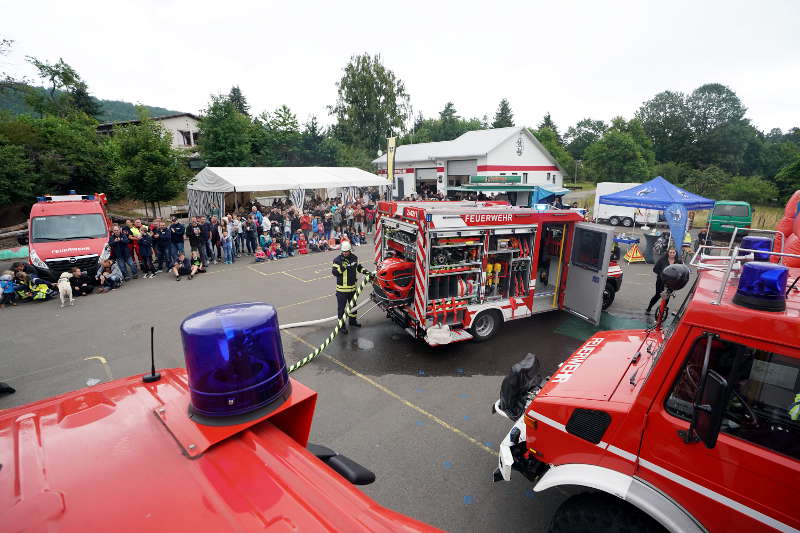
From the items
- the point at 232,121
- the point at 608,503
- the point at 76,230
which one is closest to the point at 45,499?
the point at 608,503

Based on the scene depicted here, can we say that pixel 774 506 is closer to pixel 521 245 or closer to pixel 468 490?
pixel 468 490

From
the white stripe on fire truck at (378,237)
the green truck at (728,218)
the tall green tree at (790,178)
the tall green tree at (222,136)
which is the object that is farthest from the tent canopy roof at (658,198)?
the tall green tree at (790,178)

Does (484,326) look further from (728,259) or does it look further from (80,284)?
(80,284)

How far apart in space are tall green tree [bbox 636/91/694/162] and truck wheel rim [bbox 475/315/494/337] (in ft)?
241

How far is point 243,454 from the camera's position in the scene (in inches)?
67.7

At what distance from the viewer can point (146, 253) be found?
12.9 meters

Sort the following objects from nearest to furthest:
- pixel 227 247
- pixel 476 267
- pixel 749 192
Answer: pixel 476 267 → pixel 227 247 → pixel 749 192

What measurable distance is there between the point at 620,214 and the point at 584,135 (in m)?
70.0

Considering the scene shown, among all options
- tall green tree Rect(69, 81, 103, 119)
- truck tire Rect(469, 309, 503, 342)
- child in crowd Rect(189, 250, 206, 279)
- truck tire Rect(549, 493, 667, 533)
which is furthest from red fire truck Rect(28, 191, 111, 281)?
tall green tree Rect(69, 81, 103, 119)

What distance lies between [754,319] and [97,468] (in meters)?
3.58

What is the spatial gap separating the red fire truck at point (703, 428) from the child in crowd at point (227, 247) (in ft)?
46.9

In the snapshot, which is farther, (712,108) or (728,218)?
(712,108)

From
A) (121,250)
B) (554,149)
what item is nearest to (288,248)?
(121,250)

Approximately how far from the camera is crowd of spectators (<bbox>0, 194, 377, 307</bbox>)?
10930 mm
